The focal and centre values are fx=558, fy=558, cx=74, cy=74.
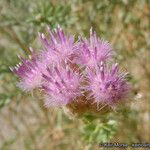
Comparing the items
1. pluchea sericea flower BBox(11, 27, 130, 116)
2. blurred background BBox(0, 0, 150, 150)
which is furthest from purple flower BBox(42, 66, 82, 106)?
blurred background BBox(0, 0, 150, 150)

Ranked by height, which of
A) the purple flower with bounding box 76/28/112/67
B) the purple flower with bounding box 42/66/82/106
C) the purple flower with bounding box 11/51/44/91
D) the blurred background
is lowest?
the purple flower with bounding box 42/66/82/106

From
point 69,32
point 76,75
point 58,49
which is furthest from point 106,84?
point 69,32

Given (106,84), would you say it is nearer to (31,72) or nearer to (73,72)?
(73,72)

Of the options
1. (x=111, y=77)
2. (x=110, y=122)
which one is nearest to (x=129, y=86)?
(x=111, y=77)

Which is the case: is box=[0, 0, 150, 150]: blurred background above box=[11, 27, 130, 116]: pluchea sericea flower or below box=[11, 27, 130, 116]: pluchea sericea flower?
above

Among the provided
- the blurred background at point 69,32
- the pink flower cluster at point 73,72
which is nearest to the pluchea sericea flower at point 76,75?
the pink flower cluster at point 73,72

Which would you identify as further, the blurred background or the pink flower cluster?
the blurred background

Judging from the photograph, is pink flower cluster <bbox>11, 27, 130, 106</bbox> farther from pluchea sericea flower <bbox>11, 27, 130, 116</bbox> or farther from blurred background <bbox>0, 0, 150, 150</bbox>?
blurred background <bbox>0, 0, 150, 150</bbox>
